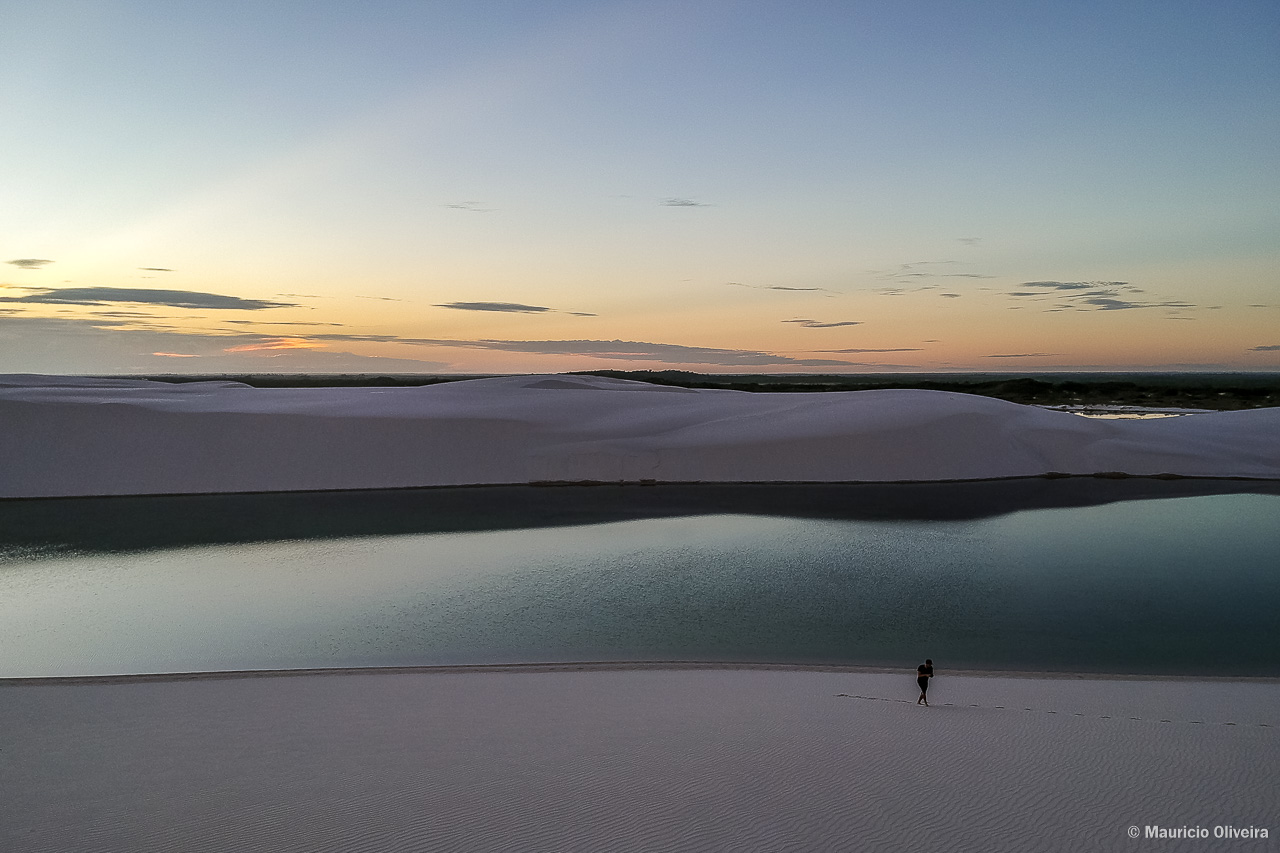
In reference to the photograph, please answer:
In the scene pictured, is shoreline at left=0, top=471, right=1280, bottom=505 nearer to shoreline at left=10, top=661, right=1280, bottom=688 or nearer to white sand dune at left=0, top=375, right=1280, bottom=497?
white sand dune at left=0, top=375, right=1280, bottom=497

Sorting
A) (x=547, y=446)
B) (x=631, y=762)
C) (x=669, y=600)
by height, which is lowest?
(x=669, y=600)

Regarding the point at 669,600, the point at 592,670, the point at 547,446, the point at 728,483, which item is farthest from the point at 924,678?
the point at 547,446

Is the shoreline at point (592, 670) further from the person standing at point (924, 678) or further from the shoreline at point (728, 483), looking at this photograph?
the shoreline at point (728, 483)

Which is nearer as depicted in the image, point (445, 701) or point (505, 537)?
point (445, 701)

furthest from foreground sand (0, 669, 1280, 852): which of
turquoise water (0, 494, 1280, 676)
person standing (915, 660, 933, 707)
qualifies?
turquoise water (0, 494, 1280, 676)

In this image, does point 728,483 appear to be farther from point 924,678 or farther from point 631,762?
point 631,762

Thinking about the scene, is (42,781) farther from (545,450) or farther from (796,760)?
(545,450)

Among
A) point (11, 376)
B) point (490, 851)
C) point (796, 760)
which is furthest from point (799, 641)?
point (11, 376)
